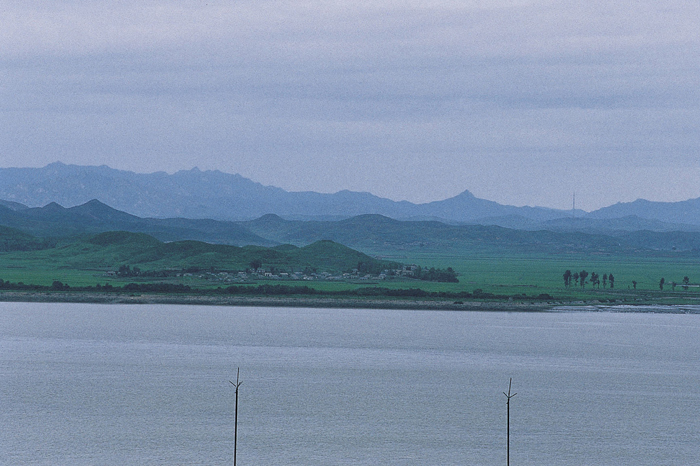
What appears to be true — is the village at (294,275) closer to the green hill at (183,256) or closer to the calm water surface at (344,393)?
the green hill at (183,256)

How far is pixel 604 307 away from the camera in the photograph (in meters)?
98.6

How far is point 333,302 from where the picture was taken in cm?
9800

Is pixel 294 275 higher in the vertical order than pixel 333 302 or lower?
higher

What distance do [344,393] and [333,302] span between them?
167ft

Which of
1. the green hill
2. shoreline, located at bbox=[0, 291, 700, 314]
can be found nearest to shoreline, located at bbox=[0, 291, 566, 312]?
shoreline, located at bbox=[0, 291, 700, 314]

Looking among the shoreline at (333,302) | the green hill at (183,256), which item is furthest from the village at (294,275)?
the shoreline at (333,302)

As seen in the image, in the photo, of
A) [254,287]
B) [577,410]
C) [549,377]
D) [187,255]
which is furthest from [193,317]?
[187,255]

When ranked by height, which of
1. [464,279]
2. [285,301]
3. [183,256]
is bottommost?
[285,301]

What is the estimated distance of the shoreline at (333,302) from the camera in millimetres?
96938

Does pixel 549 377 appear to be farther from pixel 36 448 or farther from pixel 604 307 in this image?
pixel 604 307

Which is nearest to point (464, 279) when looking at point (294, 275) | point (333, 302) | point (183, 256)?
A: point (294, 275)

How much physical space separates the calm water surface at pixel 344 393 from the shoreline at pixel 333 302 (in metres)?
17.7

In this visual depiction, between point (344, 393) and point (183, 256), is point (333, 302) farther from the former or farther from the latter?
point (183, 256)

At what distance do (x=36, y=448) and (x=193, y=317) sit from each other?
49570 mm
